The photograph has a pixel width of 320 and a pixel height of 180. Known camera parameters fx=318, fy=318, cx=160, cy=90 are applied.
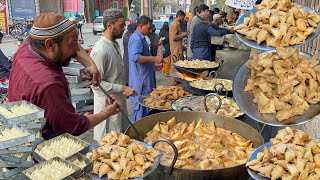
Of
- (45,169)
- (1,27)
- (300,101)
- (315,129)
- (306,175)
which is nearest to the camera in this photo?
(45,169)

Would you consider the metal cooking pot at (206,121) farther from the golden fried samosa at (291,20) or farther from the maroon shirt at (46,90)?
the golden fried samosa at (291,20)

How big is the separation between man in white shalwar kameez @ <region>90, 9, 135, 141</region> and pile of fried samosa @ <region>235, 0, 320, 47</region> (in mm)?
2077

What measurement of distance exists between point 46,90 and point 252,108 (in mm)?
1587

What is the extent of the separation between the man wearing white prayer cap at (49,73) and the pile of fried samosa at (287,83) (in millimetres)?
1448

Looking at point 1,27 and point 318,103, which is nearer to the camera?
point 318,103

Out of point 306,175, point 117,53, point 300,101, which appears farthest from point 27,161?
point 117,53

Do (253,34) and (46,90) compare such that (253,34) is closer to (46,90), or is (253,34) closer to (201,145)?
(201,145)

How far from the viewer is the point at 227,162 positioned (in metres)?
2.63

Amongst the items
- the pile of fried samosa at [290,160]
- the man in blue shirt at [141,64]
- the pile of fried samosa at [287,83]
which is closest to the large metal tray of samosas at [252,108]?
the pile of fried samosa at [287,83]

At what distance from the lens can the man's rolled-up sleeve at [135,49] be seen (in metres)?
5.16

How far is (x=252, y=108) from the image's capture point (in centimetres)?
256

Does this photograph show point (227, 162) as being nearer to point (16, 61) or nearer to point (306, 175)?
point (306, 175)

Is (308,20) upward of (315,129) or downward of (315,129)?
upward

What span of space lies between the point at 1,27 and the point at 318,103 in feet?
81.9
